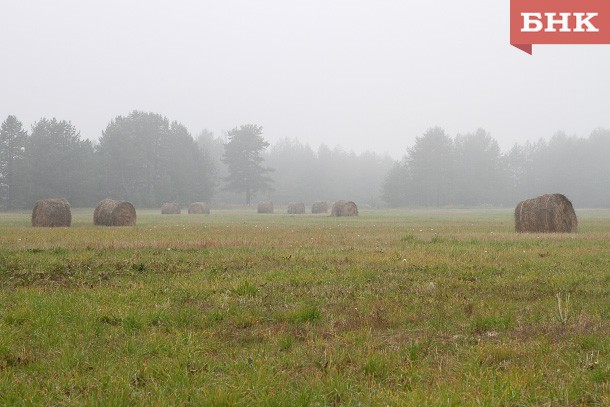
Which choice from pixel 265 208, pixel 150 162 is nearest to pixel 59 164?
pixel 150 162

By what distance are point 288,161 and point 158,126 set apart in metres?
69.0

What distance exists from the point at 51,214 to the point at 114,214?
3.42 m

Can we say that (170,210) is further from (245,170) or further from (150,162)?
(245,170)

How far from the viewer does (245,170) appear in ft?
363

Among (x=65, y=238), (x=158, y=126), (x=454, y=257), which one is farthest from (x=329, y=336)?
(x=158, y=126)

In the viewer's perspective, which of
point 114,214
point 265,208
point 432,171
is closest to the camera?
point 114,214

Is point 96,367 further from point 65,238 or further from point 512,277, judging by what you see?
point 65,238

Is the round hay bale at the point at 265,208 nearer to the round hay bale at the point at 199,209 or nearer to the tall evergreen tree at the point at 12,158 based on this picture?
the round hay bale at the point at 199,209

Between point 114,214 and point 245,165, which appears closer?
point 114,214

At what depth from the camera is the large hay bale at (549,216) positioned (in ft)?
82.0

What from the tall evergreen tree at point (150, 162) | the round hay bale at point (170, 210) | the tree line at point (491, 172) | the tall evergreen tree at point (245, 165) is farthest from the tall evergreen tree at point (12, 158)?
the tree line at point (491, 172)

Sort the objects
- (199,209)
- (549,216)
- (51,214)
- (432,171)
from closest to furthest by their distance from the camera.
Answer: (549,216) → (51,214) → (199,209) → (432,171)

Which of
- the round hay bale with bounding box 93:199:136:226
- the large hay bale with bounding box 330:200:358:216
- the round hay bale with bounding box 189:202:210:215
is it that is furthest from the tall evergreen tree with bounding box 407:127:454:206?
the round hay bale with bounding box 93:199:136:226

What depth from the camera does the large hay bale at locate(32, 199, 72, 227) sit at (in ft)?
99.2
